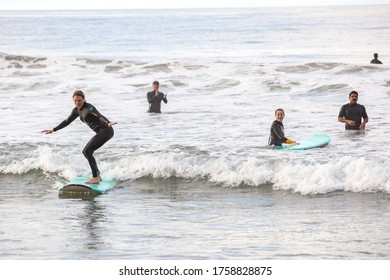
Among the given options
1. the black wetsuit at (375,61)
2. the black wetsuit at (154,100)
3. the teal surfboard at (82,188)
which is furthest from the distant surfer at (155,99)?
the black wetsuit at (375,61)

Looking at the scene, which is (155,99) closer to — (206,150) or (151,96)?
(151,96)

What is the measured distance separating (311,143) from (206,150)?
72.2 inches

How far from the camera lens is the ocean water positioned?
738 cm

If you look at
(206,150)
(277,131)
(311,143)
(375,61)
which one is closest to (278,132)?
(277,131)

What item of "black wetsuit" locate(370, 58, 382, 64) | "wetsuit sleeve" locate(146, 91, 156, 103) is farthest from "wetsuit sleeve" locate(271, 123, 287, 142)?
"black wetsuit" locate(370, 58, 382, 64)

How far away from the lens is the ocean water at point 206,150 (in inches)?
291

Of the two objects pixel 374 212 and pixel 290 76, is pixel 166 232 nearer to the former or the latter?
pixel 374 212

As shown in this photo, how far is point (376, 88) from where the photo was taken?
1903 centimetres

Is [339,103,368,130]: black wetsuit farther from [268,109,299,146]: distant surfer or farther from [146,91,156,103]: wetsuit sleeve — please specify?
[146,91,156,103]: wetsuit sleeve

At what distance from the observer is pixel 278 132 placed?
11453 millimetres

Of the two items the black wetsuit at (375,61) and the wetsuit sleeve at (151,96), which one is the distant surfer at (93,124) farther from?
the black wetsuit at (375,61)

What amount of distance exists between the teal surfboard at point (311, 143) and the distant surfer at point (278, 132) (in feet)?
0.65

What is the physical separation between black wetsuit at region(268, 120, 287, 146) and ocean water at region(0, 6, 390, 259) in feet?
0.97
